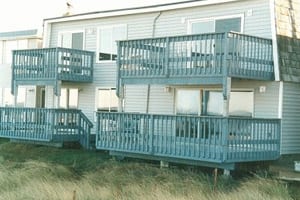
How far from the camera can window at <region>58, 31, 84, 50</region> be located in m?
26.8

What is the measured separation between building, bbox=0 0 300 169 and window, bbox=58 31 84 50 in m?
1.60

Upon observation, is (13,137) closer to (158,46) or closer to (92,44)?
(92,44)

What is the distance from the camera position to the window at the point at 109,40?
25.1m

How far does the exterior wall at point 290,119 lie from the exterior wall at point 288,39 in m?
0.43

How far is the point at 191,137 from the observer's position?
18047 mm

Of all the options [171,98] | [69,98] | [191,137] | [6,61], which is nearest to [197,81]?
[191,137]

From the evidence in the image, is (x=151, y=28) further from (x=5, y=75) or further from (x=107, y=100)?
(x=5, y=75)

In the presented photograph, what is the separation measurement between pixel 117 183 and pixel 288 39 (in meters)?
7.81

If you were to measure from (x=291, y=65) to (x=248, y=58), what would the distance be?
2.03 m

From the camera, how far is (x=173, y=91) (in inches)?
884

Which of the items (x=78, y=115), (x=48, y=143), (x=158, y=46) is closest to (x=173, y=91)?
(x=158, y=46)

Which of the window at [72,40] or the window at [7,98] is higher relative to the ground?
the window at [72,40]

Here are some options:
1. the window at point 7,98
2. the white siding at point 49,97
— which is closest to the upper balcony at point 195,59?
the white siding at point 49,97

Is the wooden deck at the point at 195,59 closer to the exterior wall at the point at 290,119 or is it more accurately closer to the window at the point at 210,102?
the exterior wall at the point at 290,119
